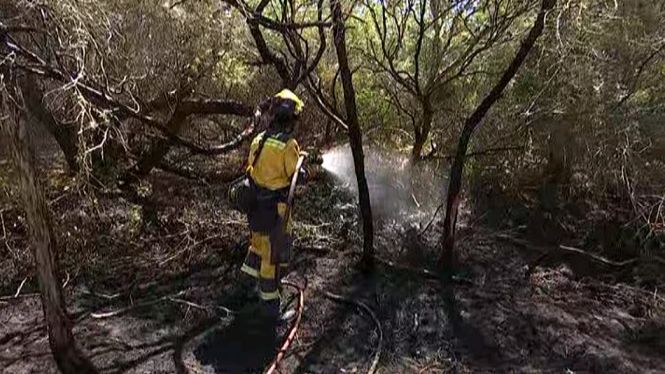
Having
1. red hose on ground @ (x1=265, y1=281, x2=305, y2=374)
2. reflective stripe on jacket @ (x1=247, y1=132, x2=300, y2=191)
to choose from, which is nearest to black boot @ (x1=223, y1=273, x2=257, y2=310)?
red hose on ground @ (x1=265, y1=281, x2=305, y2=374)

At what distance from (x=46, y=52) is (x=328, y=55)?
3697 mm

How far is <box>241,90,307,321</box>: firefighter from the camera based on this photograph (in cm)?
377

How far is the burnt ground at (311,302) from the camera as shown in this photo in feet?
12.6

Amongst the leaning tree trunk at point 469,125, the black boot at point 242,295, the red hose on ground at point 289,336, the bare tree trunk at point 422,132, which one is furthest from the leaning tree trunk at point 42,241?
the bare tree trunk at point 422,132

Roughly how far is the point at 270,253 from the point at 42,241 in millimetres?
1364

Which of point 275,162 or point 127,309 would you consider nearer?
point 275,162

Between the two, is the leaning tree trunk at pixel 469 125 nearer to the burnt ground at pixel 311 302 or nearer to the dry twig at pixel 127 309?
the burnt ground at pixel 311 302

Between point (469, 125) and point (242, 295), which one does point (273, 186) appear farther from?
point (469, 125)

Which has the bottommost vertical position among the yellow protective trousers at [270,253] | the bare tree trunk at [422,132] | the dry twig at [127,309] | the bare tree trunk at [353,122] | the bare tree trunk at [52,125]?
the dry twig at [127,309]

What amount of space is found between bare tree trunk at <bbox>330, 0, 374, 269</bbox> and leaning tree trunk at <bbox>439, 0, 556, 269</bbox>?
2.08 feet

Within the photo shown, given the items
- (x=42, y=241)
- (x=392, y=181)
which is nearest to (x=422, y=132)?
(x=392, y=181)

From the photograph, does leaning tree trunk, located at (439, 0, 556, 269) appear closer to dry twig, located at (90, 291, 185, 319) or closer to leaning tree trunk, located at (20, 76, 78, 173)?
dry twig, located at (90, 291, 185, 319)

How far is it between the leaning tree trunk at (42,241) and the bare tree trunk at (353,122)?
2233mm

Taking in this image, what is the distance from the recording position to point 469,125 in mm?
4797
